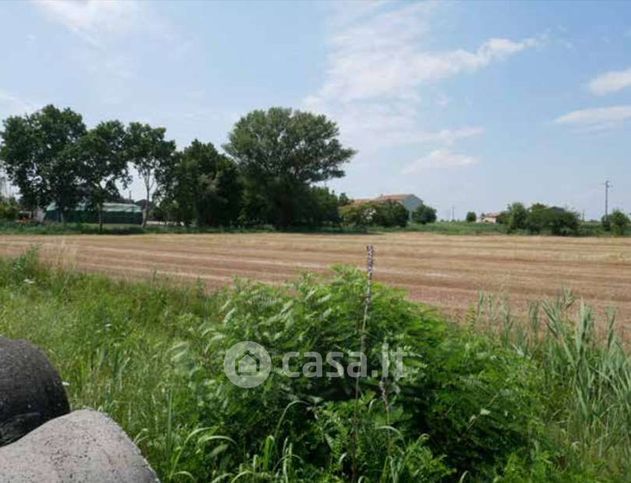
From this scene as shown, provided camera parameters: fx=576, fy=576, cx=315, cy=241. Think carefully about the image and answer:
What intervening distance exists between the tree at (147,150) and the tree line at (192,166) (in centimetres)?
12

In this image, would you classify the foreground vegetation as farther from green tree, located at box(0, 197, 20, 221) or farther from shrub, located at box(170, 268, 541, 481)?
green tree, located at box(0, 197, 20, 221)

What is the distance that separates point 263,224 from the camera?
7706cm

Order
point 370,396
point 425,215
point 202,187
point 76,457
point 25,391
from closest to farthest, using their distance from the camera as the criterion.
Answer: point 76,457 → point 370,396 → point 25,391 → point 202,187 → point 425,215

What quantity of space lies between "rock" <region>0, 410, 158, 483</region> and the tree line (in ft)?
210

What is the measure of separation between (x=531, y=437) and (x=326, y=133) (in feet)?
251

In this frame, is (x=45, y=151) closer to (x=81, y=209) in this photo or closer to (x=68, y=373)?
(x=81, y=209)

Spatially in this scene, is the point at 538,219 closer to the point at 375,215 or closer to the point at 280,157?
the point at 375,215

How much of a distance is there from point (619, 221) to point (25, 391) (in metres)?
63.6

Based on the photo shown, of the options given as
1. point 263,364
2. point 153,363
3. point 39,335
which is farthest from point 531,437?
point 39,335

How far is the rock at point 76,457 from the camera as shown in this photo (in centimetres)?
195

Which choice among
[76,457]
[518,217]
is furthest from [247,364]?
[518,217]

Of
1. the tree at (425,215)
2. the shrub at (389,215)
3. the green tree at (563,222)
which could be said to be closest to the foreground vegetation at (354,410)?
the green tree at (563,222)

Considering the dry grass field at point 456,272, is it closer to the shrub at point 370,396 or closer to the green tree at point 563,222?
the shrub at point 370,396

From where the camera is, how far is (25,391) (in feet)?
9.66
